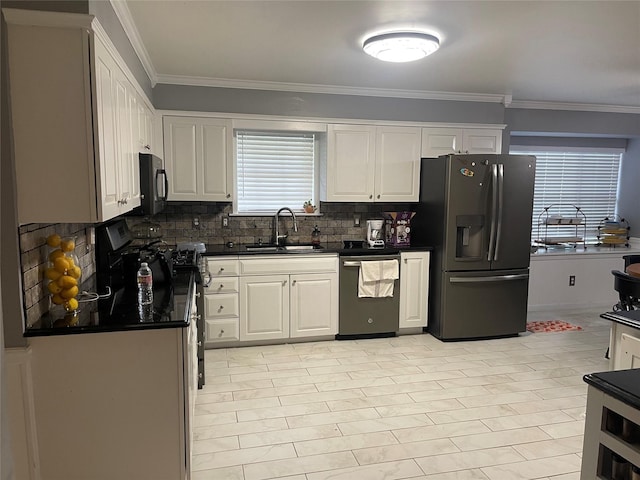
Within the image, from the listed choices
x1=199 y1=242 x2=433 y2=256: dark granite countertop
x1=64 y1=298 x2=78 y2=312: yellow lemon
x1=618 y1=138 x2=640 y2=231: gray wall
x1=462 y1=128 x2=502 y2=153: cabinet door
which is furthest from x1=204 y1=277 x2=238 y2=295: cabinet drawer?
x1=618 y1=138 x2=640 y2=231: gray wall

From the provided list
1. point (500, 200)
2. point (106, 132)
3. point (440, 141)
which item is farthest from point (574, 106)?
point (106, 132)

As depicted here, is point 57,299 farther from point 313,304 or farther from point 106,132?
point 313,304

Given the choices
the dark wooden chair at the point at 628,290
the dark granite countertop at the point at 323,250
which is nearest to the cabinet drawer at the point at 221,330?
the dark granite countertop at the point at 323,250

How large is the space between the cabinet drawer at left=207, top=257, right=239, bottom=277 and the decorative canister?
184 centimetres

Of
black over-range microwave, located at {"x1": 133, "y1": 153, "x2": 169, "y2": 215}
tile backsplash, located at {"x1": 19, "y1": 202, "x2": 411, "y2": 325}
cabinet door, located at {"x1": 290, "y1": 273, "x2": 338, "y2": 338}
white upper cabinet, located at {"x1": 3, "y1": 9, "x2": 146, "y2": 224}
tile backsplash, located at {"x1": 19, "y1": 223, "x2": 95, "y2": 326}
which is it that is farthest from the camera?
tile backsplash, located at {"x1": 19, "y1": 202, "x2": 411, "y2": 325}

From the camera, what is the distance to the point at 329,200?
451cm

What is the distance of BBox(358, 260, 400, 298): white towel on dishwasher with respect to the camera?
4289 mm

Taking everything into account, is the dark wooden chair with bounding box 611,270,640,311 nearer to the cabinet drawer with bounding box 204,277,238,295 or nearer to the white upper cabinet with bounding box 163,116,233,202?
the cabinet drawer with bounding box 204,277,238,295

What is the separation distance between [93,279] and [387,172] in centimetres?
286

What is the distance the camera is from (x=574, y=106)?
520 centimetres

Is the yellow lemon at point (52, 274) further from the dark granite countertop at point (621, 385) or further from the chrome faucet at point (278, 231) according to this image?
→ the chrome faucet at point (278, 231)

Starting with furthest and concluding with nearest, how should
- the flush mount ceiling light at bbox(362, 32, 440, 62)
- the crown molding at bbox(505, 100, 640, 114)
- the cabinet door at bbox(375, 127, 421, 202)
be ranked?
1. the crown molding at bbox(505, 100, 640, 114)
2. the cabinet door at bbox(375, 127, 421, 202)
3. the flush mount ceiling light at bbox(362, 32, 440, 62)

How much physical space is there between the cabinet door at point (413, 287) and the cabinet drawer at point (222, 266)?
160 centimetres

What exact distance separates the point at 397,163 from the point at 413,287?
1257mm
